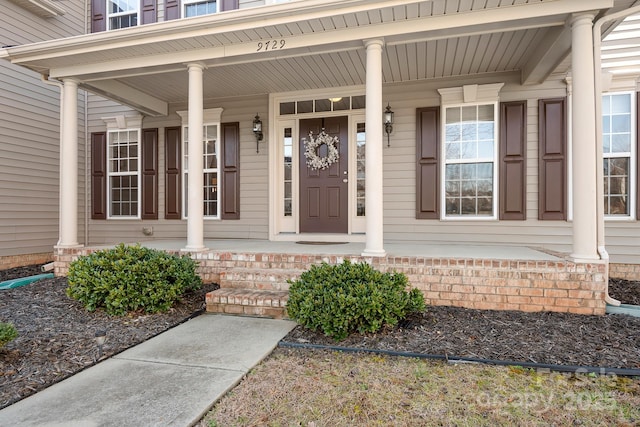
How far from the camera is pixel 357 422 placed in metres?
1.86

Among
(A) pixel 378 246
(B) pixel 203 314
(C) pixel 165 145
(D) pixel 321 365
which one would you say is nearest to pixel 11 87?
(C) pixel 165 145

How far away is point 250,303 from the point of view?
362 centimetres

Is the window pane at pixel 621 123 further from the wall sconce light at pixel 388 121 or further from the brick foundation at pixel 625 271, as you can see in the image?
the wall sconce light at pixel 388 121

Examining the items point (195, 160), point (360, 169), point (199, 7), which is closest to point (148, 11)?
point (199, 7)

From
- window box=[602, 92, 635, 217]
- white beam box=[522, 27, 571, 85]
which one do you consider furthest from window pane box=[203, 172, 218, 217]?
window box=[602, 92, 635, 217]

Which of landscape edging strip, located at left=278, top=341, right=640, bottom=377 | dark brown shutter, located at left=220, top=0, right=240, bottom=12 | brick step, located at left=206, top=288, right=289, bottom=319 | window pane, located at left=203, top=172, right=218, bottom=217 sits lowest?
landscape edging strip, located at left=278, top=341, right=640, bottom=377

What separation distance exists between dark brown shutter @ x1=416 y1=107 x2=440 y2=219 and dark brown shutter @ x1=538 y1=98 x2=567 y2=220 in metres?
1.36

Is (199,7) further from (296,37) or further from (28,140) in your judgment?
(28,140)

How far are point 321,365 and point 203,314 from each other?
1.69 metres

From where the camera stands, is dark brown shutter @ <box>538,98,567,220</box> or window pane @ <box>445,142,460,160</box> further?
window pane @ <box>445,142,460,160</box>

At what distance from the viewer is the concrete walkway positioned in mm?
1886

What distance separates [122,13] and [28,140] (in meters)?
2.76

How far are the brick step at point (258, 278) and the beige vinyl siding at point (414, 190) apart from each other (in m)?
2.18

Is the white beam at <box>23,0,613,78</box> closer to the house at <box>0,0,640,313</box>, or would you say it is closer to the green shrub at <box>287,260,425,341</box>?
the house at <box>0,0,640,313</box>
